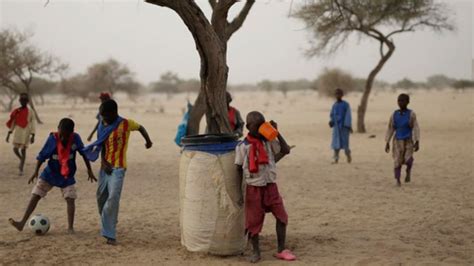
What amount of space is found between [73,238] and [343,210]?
3.78 metres

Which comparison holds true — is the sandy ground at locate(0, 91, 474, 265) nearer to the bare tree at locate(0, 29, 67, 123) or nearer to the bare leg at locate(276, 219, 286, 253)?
the bare leg at locate(276, 219, 286, 253)

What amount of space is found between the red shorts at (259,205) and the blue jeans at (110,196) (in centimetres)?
146

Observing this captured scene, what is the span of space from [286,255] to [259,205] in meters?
0.57

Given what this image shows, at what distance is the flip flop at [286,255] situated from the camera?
5484 mm

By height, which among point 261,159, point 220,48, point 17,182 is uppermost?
point 220,48

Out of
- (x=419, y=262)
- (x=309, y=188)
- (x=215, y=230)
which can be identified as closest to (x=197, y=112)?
(x=309, y=188)

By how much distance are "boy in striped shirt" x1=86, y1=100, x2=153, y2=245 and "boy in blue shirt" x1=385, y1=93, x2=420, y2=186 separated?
5.07 meters

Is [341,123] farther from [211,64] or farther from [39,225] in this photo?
[39,225]

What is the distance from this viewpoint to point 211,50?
5.96 metres

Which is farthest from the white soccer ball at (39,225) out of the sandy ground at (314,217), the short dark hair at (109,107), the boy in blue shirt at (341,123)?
the boy in blue shirt at (341,123)

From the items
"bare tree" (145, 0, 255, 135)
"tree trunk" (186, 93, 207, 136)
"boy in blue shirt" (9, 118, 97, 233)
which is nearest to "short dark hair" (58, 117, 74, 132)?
"boy in blue shirt" (9, 118, 97, 233)

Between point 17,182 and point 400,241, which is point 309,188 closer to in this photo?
point 400,241

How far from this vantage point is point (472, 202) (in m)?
8.48

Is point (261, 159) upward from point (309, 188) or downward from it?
upward
